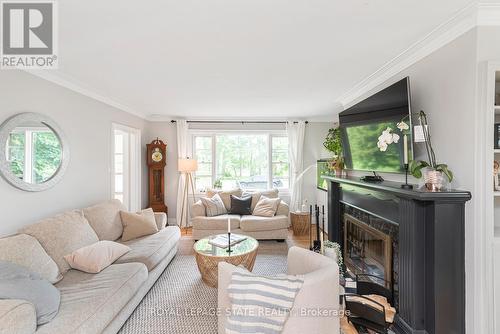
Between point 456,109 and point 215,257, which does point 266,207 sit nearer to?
point 215,257

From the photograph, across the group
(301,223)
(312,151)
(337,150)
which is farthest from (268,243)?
(312,151)

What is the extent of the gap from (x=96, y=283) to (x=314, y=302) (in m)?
1.73

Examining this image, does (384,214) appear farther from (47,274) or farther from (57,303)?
(47,274)

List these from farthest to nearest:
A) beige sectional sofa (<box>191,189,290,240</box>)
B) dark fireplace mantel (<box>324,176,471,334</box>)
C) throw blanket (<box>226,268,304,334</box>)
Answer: beige sectional sofa (<box>191,189,290,240</box>), dark fireplace mantel (<box>324,176,471,334</box>), throw blanket (<box>226,268,304,334</box>)

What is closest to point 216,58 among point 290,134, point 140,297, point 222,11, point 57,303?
point 222,11

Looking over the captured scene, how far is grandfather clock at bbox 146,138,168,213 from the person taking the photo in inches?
194

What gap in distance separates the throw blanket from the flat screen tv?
59.7 inches

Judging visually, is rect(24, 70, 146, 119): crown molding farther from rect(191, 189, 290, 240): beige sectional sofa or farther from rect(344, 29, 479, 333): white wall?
rect(344, 29, 479, 333): white wall

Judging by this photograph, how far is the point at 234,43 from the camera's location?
199 cm

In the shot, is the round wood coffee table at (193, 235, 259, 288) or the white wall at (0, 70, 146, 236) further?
the round wood coffee table at (193, 235, 259, 288)

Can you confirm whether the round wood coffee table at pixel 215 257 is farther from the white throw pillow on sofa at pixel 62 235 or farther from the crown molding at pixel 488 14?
the crown molding at pixel 488 14

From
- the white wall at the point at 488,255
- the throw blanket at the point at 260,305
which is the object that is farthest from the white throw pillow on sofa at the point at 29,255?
the white wall at the point at 488,255

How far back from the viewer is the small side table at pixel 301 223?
14.9 ft

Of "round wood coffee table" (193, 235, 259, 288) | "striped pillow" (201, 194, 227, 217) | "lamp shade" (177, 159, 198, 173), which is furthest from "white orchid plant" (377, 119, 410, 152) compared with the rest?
"lamp shade" (177, 159, 198, 173)
